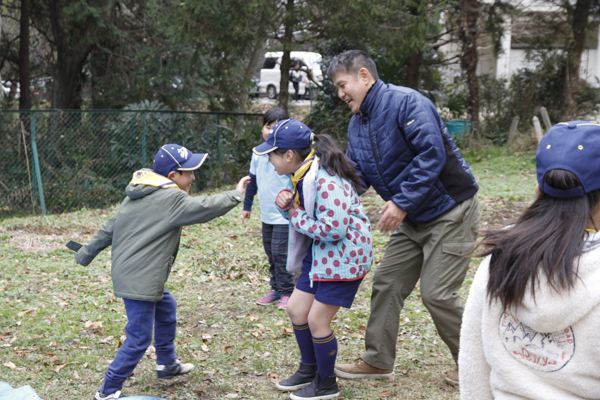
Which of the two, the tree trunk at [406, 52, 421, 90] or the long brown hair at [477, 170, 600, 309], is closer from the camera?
A: the long brown hair at [477, 170, 600, 309]

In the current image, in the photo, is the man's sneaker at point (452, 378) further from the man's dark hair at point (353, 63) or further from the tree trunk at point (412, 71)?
the tree trunk at point (412, 71)

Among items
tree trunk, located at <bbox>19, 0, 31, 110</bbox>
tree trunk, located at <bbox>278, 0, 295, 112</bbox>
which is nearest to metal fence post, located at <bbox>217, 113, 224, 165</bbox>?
tree trunk, located at <bbox>278, 0, 295, 112</bbox>

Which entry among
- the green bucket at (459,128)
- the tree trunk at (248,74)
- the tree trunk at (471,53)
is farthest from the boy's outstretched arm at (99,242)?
the green bucket at (459,128)

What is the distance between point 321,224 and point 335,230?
0.27 feet

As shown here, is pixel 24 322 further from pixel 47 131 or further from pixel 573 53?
pixel 573 53

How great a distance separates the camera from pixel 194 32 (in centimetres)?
1148

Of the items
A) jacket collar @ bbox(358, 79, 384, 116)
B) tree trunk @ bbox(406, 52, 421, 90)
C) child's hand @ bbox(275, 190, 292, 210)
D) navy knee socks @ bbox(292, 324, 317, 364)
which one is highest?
tree trunk @ bbox(406, 52, 421, 90)

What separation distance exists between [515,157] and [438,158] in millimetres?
11052

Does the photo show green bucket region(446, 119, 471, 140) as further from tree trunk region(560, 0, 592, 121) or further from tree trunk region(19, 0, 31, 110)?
tree trunk region(19, 0, 31, 110)

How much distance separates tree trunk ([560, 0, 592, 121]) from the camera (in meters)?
14.9

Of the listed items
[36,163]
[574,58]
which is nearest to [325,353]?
[36,163]

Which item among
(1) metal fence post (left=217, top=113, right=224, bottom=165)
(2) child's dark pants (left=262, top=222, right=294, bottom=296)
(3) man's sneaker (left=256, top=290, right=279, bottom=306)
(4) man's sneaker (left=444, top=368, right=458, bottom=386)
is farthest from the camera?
(1) metal fence post (left=217, top=113, right=224, bottom=165)

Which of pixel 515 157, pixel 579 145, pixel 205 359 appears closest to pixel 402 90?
pixel 579 145

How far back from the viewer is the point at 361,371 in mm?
3807
